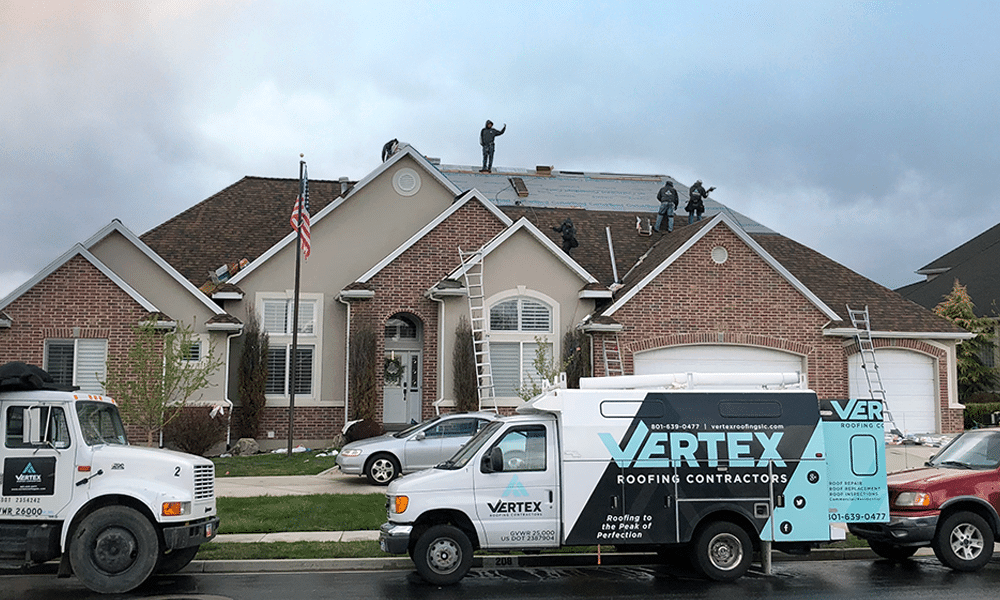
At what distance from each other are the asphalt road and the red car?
30 cm

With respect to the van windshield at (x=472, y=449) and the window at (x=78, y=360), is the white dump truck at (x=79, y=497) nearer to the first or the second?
the van windshield at (x=472, y=449)

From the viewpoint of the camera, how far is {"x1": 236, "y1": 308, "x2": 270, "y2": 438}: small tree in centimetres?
2362

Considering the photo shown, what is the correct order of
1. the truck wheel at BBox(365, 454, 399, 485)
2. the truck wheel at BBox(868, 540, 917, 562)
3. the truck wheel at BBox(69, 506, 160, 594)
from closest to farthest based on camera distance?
the truck wheel at BBox(69, 506, 160, 594) → the truck wheel at BBox(868, 540, 917, 562) → the truck wheel at BBox(365, 454, 399, 485)

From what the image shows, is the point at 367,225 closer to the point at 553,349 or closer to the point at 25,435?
the point at 553,349

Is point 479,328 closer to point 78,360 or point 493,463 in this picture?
point 78,360

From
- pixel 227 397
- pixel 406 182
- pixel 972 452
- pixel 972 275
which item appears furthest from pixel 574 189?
pixel 972 452

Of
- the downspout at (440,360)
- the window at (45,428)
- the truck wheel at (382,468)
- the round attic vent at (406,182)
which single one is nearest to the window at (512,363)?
the downspout at (440,360)

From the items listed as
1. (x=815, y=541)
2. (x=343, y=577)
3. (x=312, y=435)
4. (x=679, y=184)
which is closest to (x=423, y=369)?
(x=312, y=435)

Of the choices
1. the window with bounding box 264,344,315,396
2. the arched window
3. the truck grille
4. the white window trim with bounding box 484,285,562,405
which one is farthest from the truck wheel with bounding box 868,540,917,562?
the window with bounding box 264,344,315,396

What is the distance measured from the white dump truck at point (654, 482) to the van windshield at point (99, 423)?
3.47 meters

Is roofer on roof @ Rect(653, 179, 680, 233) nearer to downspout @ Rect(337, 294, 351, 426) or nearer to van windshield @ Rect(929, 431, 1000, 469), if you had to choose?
downspout @ Rect(337, 294, 351, 426)

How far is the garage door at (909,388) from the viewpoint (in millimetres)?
25875

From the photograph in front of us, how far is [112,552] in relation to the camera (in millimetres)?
10062

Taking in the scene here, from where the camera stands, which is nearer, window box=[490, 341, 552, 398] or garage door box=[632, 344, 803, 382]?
window box=[490, 341, 552, 398]
